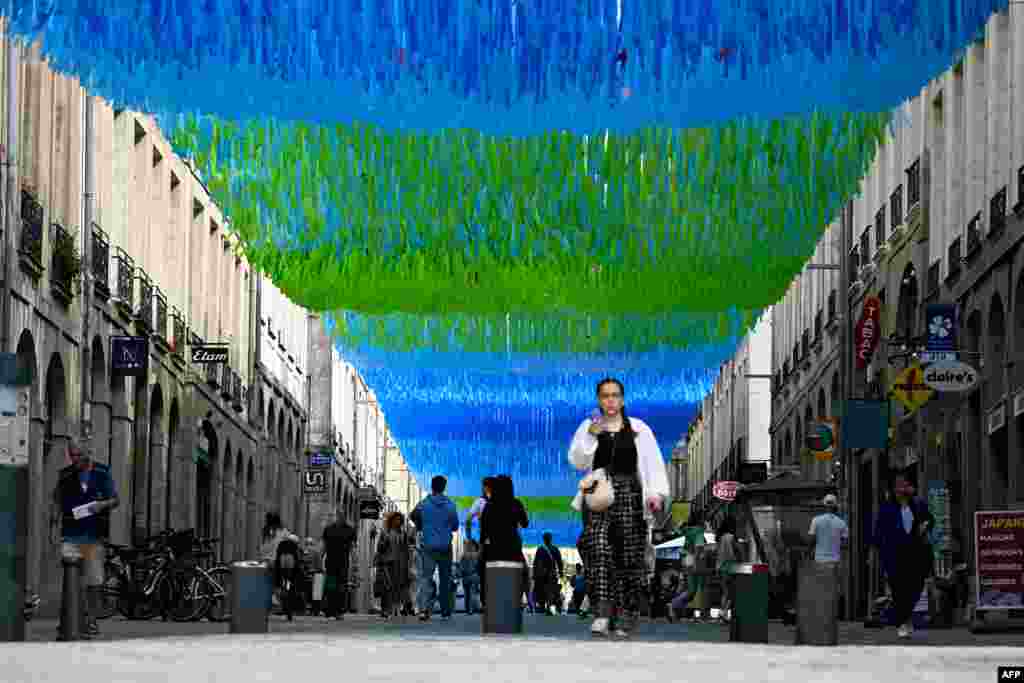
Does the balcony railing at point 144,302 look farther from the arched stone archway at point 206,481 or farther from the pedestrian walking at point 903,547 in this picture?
the pedestrian walking at point 903,547

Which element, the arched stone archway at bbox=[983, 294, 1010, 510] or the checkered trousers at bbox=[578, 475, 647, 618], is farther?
the arched stone archway at bbox=[983, 294, 1010, 510]

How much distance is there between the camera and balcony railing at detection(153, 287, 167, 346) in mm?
38594

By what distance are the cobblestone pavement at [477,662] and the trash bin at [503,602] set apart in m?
2.70

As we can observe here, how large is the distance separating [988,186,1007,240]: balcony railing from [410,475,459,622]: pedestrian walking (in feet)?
26.4

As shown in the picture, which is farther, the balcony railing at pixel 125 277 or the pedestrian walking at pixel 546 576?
the pedestrian walking at pixel 546 576

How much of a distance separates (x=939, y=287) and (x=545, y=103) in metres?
11.8

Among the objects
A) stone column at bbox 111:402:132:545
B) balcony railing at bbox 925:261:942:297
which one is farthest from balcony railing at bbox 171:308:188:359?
balcony railing at bbox 925:261:942:297

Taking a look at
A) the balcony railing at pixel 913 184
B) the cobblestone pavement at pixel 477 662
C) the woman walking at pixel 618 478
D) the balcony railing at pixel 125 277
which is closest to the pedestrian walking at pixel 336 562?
the balcony railing at pixel 125 277

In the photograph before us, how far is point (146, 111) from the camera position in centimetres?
2616

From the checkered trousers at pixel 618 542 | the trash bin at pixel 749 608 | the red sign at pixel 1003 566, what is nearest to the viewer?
the checkered trousers at pixel 618 542

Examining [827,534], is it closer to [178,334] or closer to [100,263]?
[100,263]

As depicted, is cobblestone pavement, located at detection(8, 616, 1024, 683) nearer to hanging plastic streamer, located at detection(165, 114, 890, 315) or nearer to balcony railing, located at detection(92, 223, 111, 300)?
hanging plastic streamer, located at detection(165, 114, 890, 315)

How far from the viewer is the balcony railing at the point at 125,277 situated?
35031 millimetres

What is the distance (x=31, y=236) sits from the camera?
94.4 feet
